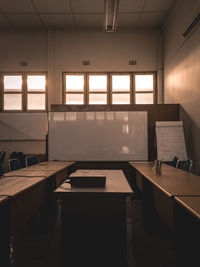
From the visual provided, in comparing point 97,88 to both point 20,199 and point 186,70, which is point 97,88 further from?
point 20,199

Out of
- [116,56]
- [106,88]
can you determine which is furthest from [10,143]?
[116,56]

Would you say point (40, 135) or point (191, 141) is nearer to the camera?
point (191, 141)

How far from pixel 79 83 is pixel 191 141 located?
12.1 feet

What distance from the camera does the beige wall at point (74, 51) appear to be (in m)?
6.79

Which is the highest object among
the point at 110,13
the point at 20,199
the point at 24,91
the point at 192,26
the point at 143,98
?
the point at 110,13

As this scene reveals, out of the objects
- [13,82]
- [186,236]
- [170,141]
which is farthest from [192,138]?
[13,82]

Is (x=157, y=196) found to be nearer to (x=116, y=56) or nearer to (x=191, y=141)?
(x=191, y=141)

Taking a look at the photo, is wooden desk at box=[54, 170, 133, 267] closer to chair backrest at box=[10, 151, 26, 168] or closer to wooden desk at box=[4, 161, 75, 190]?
wooden desk at box=[4, 161, 75, 190]

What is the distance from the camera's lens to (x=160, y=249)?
2434mm

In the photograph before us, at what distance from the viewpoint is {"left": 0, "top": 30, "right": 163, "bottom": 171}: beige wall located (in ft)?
22.3

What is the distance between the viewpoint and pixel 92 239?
74.0 inches

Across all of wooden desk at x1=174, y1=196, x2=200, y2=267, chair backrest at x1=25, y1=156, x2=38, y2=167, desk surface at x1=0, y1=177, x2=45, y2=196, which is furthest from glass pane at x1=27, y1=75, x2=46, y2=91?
wooden desk at x1=174, y1=196, x2=200, y2=267

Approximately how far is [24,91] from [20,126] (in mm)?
1113

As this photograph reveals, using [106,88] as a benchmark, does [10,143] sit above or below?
below
